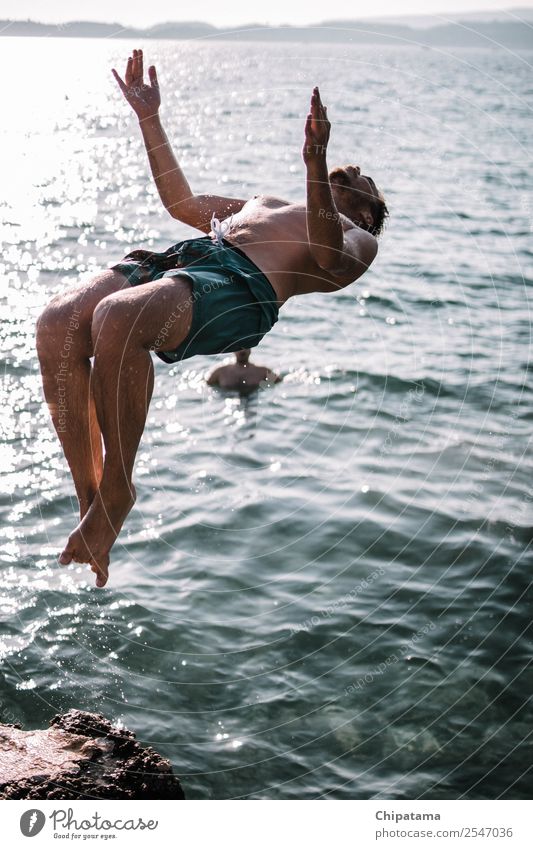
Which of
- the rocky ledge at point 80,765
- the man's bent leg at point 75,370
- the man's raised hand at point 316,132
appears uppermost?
the man's raised hand at point 316,132

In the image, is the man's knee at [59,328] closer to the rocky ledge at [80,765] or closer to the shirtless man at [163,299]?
the shirtless man at [163,299]

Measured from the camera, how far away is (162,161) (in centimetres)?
529

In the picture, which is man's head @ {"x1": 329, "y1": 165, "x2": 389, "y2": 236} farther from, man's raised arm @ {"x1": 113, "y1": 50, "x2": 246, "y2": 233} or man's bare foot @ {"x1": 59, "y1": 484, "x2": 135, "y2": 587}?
man's bare foot @ {"x1": 59, "y1": 484, "x2": 135, "y2": 587}

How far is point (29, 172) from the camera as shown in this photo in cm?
2498

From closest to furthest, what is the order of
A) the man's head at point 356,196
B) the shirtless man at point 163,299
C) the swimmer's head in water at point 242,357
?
the shirtless man at point 163,299, the man's head at point 356,196, the swimmer's head in water at point 242,357

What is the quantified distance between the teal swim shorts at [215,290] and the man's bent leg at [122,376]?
0.34 ft

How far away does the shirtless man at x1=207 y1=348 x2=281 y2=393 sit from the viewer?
1341 centimetres

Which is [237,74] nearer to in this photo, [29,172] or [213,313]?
[29,172]

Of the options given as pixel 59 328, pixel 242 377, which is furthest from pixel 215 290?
pixel 242 377

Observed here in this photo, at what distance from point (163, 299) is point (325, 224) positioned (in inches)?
30.3

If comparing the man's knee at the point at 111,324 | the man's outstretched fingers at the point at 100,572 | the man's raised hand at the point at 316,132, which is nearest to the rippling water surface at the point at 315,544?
the man's raised hand at the point at 316,132

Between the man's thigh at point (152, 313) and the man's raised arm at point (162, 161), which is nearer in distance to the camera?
the man's thigh at point (152, 313)

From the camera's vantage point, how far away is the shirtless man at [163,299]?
4168 mm

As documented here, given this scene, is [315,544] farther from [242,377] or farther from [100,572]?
[100,572]
